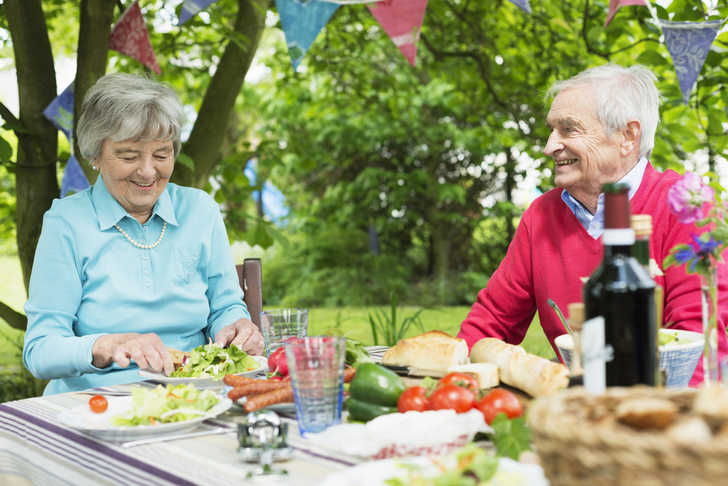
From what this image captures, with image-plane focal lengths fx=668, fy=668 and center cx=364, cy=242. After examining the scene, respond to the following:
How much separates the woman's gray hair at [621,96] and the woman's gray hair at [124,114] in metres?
1.40

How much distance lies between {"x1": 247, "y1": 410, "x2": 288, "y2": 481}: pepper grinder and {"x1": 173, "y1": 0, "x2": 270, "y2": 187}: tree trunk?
2.64m

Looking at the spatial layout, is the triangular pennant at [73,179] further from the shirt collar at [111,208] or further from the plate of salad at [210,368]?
the plate of salad at [210,368]

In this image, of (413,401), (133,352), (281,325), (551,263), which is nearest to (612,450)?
(413,401)

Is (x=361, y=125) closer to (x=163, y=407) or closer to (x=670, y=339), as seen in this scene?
(x=670, y=339)

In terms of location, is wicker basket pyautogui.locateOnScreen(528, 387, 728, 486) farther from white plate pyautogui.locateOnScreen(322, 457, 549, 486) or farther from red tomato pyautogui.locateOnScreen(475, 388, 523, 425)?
red tomato pyautogui.locateOnScreen(475, 388, 523, 425)

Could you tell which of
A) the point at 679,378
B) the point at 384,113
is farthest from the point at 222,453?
the point at 384,113

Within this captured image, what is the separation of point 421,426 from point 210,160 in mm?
2933

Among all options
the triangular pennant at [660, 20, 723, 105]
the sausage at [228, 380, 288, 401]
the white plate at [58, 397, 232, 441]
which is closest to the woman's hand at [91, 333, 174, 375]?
the white plate at [58, 397, 232, 441]

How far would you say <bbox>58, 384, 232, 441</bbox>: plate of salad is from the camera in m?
1.25

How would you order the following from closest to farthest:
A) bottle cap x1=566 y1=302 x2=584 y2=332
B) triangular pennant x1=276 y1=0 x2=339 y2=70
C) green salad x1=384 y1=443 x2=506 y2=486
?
green salad x1=384 y1=443 x2=506 y2=486 < bottle cap x1=566 y1=302 x2=584 y2=332 < triangular pennant x1=276 y1=0 x2=339 y2=70

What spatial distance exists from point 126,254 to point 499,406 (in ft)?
4.82

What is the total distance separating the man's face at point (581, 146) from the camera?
227 centimetres

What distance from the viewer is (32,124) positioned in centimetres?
329

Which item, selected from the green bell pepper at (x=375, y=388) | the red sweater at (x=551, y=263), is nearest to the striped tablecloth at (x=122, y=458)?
the green bell pepper at (x=375, y=388)
